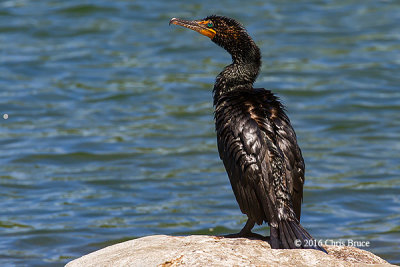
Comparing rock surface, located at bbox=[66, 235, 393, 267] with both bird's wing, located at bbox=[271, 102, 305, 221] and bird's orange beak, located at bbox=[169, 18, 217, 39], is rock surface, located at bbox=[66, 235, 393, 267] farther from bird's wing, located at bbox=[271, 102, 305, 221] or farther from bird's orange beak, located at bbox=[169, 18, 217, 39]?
bird's orange beak, located at bbox=[169, 18, 217, 39]

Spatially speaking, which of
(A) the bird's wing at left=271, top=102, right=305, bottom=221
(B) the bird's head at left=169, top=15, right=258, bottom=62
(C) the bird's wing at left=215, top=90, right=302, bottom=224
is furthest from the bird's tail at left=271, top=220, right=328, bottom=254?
(B) the bird's head at left=169, top=15, right=258, bottom=62

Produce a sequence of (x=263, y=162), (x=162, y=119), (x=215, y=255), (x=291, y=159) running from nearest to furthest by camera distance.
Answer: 1. (x=215, y=255)
2. (x=263, y=162)
3. (x=291, y=159)
4. (x=162, y=119)

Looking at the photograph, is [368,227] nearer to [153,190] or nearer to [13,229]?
[153,190]

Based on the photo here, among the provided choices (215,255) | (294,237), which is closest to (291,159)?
(294,237)

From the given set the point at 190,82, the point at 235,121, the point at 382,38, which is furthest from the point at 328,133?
the point at 235,121

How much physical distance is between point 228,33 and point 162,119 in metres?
5.97

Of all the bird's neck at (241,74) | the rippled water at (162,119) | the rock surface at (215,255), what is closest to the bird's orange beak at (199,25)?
the bird's neck at (241,74)

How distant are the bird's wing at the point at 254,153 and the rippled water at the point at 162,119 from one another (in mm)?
2980

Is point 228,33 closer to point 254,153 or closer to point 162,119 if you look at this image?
point 254,153

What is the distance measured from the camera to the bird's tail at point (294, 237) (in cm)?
593

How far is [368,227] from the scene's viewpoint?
9812 mm

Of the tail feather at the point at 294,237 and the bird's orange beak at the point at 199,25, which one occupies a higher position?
the bird's orange beak at the point at 199,25

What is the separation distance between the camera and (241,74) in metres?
7.16

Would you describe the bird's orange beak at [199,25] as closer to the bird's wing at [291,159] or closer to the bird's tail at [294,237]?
the bird's wing at [291,159]
